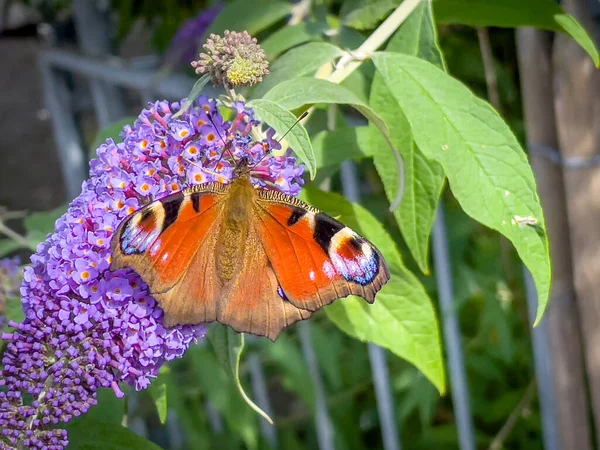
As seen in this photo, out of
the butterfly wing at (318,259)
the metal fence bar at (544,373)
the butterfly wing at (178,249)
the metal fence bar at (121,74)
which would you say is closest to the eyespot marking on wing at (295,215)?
the butterfly wing at (318,259)

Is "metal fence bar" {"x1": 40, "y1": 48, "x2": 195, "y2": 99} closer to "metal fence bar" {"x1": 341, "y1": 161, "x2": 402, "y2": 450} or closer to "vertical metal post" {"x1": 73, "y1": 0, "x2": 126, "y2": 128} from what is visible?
"vertical metal post" {"x1": 73, "y1": 0, "x2": 126, "y2": 128}

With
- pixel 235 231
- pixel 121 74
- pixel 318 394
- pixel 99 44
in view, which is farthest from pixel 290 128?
pixel 99 44

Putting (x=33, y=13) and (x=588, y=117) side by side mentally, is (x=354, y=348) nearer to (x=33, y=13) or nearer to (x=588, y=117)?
(x=588, y=117)

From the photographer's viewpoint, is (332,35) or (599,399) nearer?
(332,35)

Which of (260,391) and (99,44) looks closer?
(260,391)

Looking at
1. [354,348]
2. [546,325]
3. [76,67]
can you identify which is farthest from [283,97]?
[76,67]

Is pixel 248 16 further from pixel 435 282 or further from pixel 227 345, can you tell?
pixel 435 282
